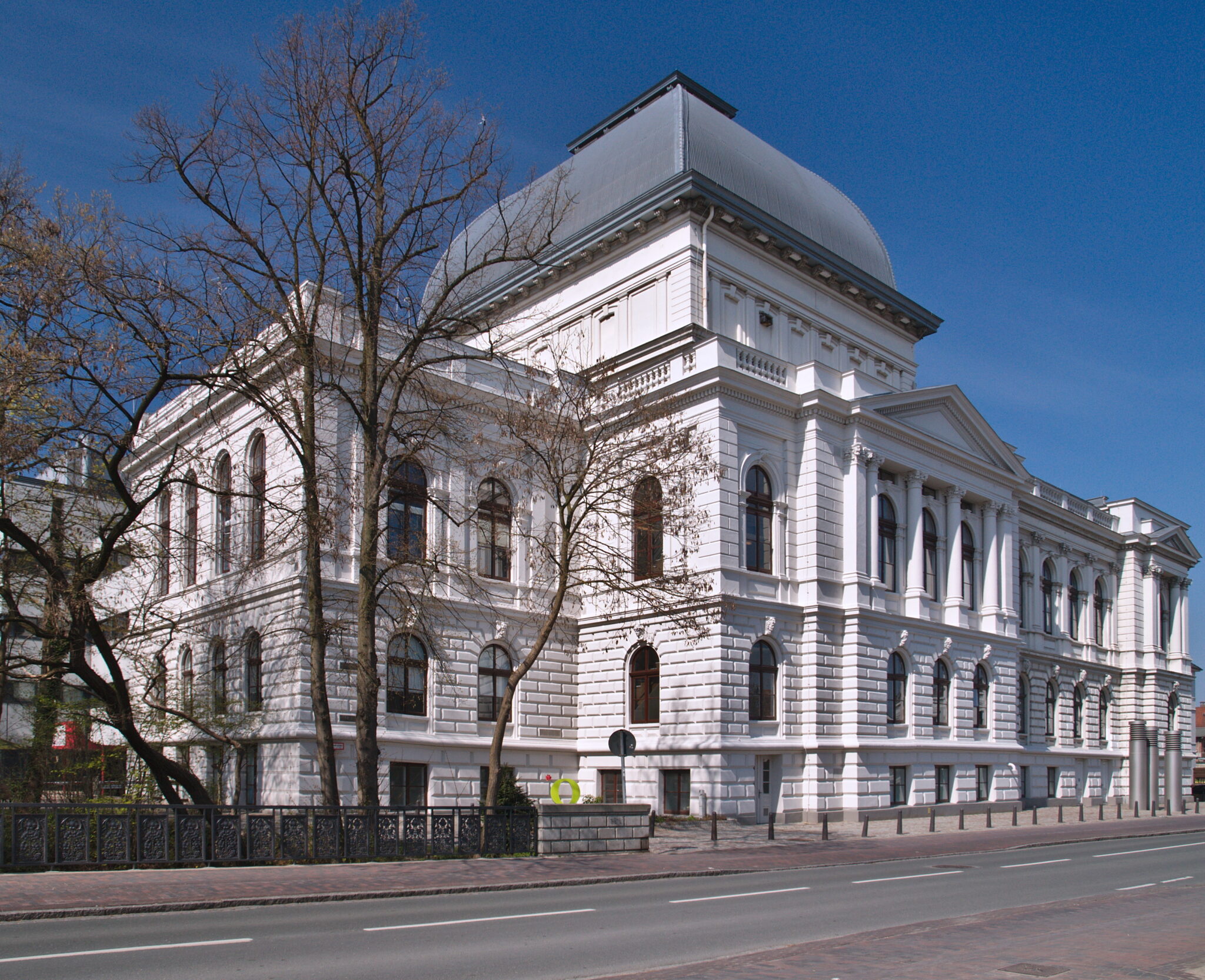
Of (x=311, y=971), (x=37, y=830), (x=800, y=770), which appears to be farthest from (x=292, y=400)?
(x=800, y=770)

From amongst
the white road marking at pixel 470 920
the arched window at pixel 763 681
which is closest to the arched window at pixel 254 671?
the arched window at pixel 763 681

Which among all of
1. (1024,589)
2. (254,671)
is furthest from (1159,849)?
(1024,589)

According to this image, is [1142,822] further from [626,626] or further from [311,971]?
[311,971]

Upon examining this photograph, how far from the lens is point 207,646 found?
36.2 metres

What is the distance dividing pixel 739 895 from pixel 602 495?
11864 mm

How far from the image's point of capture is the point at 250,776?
105ft

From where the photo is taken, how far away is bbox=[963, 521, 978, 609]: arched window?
44.2 m

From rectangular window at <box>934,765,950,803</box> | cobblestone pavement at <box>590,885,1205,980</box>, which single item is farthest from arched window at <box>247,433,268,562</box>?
rectangular window at <box>934,765,950,803</box>

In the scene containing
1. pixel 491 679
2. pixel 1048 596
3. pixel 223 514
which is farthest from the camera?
pixel 1048 596

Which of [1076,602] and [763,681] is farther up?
[1076,602]

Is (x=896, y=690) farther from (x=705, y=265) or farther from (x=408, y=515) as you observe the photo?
(x=408, y=515)

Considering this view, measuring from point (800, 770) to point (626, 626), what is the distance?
7.24 meters

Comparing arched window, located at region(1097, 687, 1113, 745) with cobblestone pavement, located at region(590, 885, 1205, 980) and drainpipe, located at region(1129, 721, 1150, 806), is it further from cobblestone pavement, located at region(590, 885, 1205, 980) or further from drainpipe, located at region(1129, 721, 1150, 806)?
cobblestone pavement, located at region(590, 885, 1205, 980)

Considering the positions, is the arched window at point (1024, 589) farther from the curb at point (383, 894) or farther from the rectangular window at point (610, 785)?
the curb at point (383, 894)
